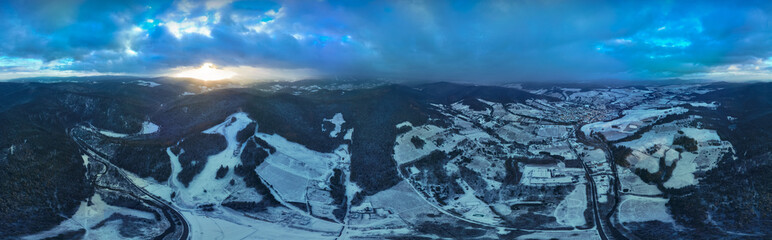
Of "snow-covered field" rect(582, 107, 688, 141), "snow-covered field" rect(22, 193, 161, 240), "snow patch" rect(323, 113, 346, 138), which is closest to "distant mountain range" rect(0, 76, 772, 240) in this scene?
"snow-covered field" rect(22, 193, 161, 240)

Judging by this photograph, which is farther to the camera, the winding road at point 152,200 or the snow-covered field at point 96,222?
the winding road at point 152,200

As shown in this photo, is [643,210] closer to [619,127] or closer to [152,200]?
[619,127]

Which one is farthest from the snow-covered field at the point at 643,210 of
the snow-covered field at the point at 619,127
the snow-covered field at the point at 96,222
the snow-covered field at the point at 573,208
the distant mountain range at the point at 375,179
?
the snow-covered field at the point at 96,222

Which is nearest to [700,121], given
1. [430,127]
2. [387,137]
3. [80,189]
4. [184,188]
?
[430,127]

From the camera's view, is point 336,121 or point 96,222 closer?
point 96,222

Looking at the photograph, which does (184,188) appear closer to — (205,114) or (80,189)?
(80,189)

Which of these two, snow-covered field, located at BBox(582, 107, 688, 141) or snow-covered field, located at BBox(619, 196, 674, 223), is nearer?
snow-covered field, located at BBox(619, 196, 674, 223)

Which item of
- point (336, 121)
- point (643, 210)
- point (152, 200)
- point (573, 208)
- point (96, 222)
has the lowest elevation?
point (96, 222)

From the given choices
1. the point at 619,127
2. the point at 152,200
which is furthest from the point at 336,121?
the point at 619,127

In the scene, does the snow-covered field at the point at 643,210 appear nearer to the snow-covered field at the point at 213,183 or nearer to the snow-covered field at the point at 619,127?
the snow-covered field at the point at 619,127

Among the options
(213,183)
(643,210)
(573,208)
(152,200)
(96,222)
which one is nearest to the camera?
(96,222)

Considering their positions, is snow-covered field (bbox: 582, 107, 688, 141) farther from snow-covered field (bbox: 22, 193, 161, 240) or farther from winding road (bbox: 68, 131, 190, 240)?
snow-covered field (bbox: 22, 193, 161, 240)
